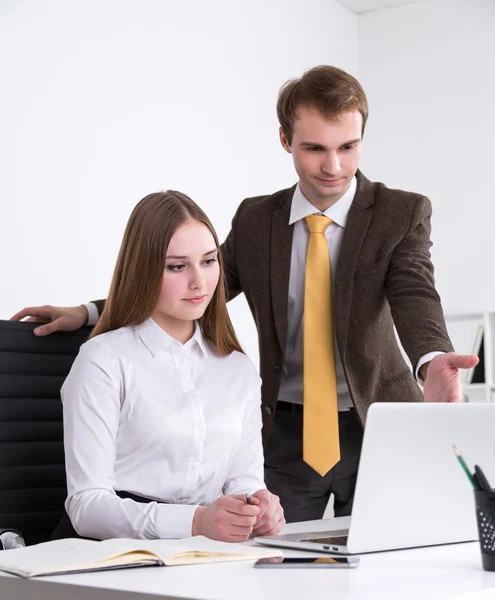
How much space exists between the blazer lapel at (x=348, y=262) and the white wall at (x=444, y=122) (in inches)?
103

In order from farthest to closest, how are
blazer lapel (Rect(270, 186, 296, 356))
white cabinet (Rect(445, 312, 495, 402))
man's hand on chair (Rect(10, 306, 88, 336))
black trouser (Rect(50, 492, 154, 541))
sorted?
white cabinet (Rect(445, 312, 495, 402))
blazer lapel (Rect(270, 186, 296, 356))
man's hand on chair (Rect(10, 306, 88, 336))
black trouser (Rect(50, 492, 154, 541))

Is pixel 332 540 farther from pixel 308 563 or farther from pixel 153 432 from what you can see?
pixel 153 432

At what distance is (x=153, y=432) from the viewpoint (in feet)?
4.81

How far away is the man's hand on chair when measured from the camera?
5.61ft

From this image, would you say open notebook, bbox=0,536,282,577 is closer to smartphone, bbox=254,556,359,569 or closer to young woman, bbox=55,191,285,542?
smartphone, bbox=254,556,359,569

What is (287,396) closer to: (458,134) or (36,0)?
(36,0)

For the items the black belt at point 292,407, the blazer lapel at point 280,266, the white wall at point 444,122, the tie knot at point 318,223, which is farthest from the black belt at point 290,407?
the white wall at point 444,122

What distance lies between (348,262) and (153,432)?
0.67m

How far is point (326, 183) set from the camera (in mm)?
1881

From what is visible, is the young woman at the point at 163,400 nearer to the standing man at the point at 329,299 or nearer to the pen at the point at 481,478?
the standing man at the point at 329,299

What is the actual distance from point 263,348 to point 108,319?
479 mm

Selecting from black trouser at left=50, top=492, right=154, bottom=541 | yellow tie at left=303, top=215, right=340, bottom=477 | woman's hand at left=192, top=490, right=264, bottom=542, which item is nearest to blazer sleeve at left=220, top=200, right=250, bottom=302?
yellow tie at left=303, top=215, right=340, bottom=477

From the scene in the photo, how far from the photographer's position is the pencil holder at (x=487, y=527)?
1014mm

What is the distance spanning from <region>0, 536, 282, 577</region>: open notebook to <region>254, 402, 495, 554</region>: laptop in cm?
11
